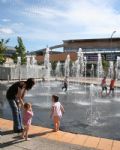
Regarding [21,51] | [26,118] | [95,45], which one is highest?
[95,45]

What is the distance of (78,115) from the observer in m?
12.4

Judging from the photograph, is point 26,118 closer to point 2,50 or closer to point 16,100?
point 16,100

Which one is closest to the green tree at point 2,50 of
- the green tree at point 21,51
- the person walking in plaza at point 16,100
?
the green tree at point 21,51

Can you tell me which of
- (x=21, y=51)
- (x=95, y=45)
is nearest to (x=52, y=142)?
(x=21, y=51)

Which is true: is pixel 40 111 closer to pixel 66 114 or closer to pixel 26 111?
pixel 66 114

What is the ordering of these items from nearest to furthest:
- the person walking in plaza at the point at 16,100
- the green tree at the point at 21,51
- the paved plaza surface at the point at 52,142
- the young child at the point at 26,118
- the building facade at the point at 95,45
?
the paved plaza surface at the point at 52,142 → the young child at the point at 26,118 → the person walking in plaza at the point at 16,100 → the green tree at the point at 21,51 → the building facade at the point at 95,45

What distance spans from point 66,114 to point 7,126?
3.81m

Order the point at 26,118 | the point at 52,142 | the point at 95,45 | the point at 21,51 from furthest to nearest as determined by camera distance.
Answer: the point at 95,45 < the point at 21,51 < the point at 26,118 < the point at 52,142

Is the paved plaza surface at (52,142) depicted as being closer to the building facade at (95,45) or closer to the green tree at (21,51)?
the green tree at (21,51)

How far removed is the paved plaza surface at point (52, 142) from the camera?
23.6ft

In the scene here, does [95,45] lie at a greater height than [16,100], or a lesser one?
greater

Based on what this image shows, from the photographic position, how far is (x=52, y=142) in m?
7.62

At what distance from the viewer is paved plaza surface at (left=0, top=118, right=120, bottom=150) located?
7.20m

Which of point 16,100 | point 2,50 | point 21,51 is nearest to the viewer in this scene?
point 16,100
